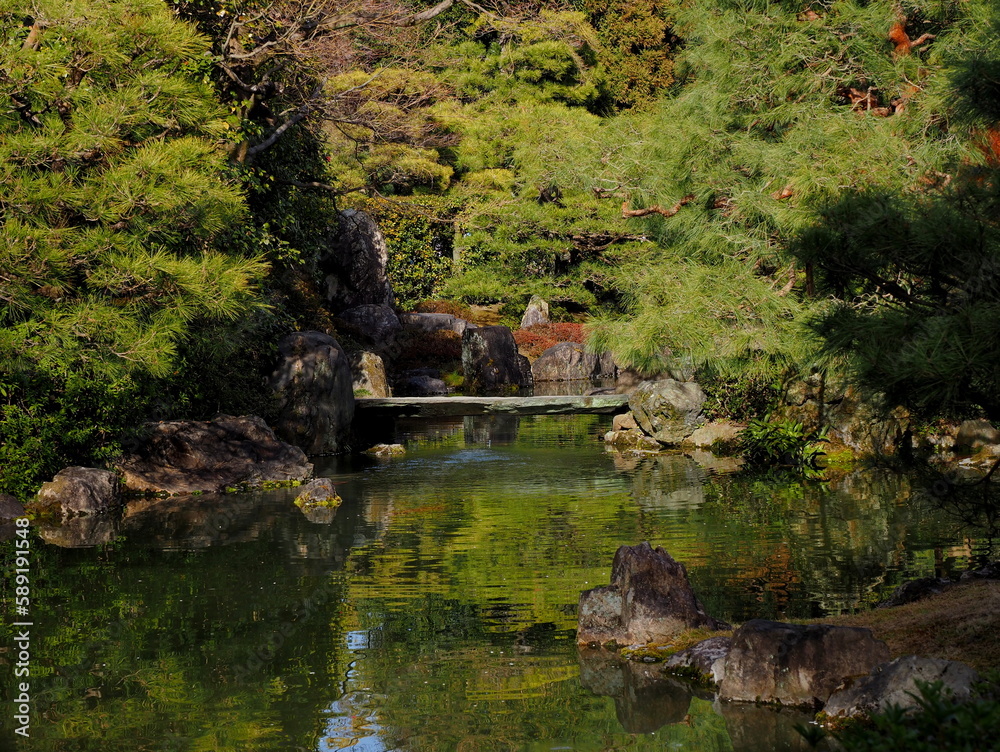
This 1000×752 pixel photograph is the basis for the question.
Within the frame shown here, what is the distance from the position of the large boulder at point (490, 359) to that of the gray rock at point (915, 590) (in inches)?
721

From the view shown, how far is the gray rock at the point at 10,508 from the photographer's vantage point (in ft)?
35.3

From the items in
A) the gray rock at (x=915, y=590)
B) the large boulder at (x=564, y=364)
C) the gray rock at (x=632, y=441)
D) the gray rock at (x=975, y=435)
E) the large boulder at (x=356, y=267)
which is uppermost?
the large boulder at (x=356, y=267)

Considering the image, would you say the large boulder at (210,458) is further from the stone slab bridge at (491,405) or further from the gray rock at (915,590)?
the gray rock at (915,590)

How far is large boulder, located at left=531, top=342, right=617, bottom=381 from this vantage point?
89.4 feet

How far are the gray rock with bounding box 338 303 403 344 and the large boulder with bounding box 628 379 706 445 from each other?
33.7 feet

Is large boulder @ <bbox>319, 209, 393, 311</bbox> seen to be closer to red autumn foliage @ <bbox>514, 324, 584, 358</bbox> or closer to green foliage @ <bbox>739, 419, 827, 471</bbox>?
red autumn foliage @ <bbox>514, 324, 584, 358</bbox>

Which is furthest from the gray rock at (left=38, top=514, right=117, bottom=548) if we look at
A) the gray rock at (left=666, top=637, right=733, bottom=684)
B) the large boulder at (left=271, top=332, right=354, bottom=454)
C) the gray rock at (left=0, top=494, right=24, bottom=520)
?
the gray rock at (left=666, top=637, right=733, bottom=684)

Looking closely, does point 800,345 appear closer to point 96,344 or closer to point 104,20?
point 96,344

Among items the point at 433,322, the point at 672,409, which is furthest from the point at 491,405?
the point at 433,322

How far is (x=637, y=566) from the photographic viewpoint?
6.33 meters

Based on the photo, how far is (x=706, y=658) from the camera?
5719 millimetres

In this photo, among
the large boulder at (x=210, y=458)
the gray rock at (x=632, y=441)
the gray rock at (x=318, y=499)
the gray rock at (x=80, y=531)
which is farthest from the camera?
the gray rock at (x=632, y=441)

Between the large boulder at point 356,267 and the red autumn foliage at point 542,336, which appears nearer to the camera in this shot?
the large boulder at point 356,267

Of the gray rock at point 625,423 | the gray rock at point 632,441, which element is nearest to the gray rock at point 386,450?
the gray rock at point 632,441
